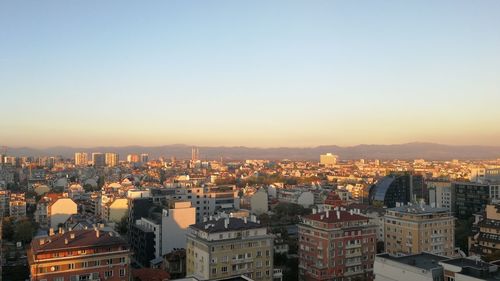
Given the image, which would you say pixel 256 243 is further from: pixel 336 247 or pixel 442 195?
pixel 442 195

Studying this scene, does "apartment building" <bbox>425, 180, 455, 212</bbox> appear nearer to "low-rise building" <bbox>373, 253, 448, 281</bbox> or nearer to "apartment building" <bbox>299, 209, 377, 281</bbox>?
"apartment building" <bbox>299, 209, 377, 281</bbox>

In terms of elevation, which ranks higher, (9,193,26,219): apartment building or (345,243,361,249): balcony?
(345,243,361,249): balcony

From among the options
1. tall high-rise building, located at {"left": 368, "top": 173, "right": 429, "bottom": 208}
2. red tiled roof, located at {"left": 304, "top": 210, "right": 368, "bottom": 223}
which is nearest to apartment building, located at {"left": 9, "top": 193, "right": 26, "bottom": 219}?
red tiled roof, located at {"left": 304, "top": 210, "right": 368, "bottom": 223}

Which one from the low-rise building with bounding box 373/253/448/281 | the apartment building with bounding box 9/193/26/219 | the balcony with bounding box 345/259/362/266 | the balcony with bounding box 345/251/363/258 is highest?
the low-rise building with bounding box 373/253/448/281

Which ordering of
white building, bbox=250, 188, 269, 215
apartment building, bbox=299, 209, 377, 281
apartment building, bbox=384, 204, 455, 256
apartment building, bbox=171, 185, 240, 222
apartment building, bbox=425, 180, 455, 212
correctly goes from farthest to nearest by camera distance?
white building, bbox=250, 188, 269, 215 < apartment building, bbox=425, 180, 455, 212 < apartment building, bbox=171, 185, 240, 222 < apartment building, bbox=384, 204, 455, 256 < apartment building, bbox=299, 209, 377, 281

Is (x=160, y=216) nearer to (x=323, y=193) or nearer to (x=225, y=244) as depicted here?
(x=225, y=244)

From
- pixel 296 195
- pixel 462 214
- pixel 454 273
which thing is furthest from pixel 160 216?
pixel 462 214

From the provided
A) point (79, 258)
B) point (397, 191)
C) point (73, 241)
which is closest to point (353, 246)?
point (79, 258)
